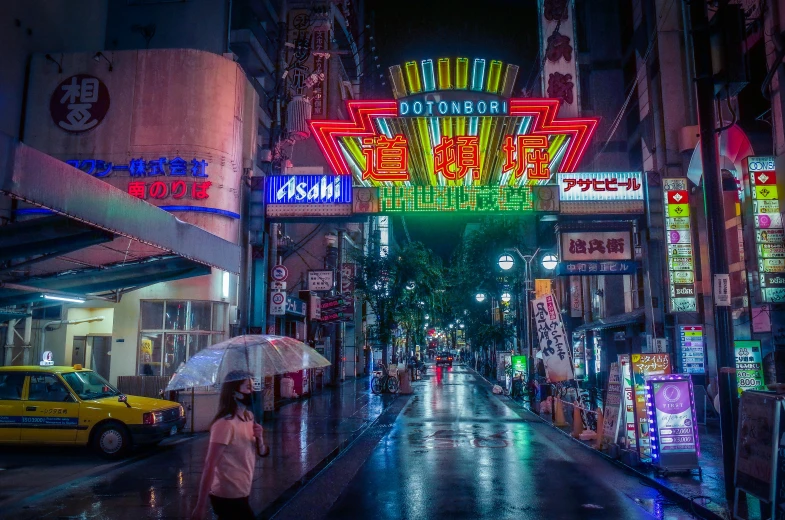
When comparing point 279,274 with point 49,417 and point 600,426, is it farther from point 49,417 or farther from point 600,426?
point 600,426

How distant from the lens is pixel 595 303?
123 ft

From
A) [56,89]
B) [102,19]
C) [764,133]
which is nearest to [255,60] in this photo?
[102,19]

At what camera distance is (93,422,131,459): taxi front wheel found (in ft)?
42.0

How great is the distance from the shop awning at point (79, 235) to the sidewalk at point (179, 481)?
3808 mm

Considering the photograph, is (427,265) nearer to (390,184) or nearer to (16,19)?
(390,184)

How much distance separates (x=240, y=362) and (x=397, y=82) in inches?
536

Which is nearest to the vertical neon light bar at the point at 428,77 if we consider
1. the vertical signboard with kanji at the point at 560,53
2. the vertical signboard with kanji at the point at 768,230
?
the vertical signboard with kanji at the point at 560,53

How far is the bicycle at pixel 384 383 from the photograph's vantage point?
1224 inches

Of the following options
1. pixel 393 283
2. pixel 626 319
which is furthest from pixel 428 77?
pixel 393 283

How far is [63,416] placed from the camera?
1282cm

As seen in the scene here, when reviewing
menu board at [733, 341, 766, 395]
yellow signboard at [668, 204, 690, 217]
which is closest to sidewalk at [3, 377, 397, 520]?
menu board at [733, 341, 766, 395]

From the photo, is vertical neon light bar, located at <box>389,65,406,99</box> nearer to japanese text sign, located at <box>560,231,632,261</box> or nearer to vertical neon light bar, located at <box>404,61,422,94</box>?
vertical neon light bar, located at <box>404,61,422,94</box>

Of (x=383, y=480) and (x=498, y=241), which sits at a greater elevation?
(x=498, y=241)

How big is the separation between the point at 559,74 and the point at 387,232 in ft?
150
